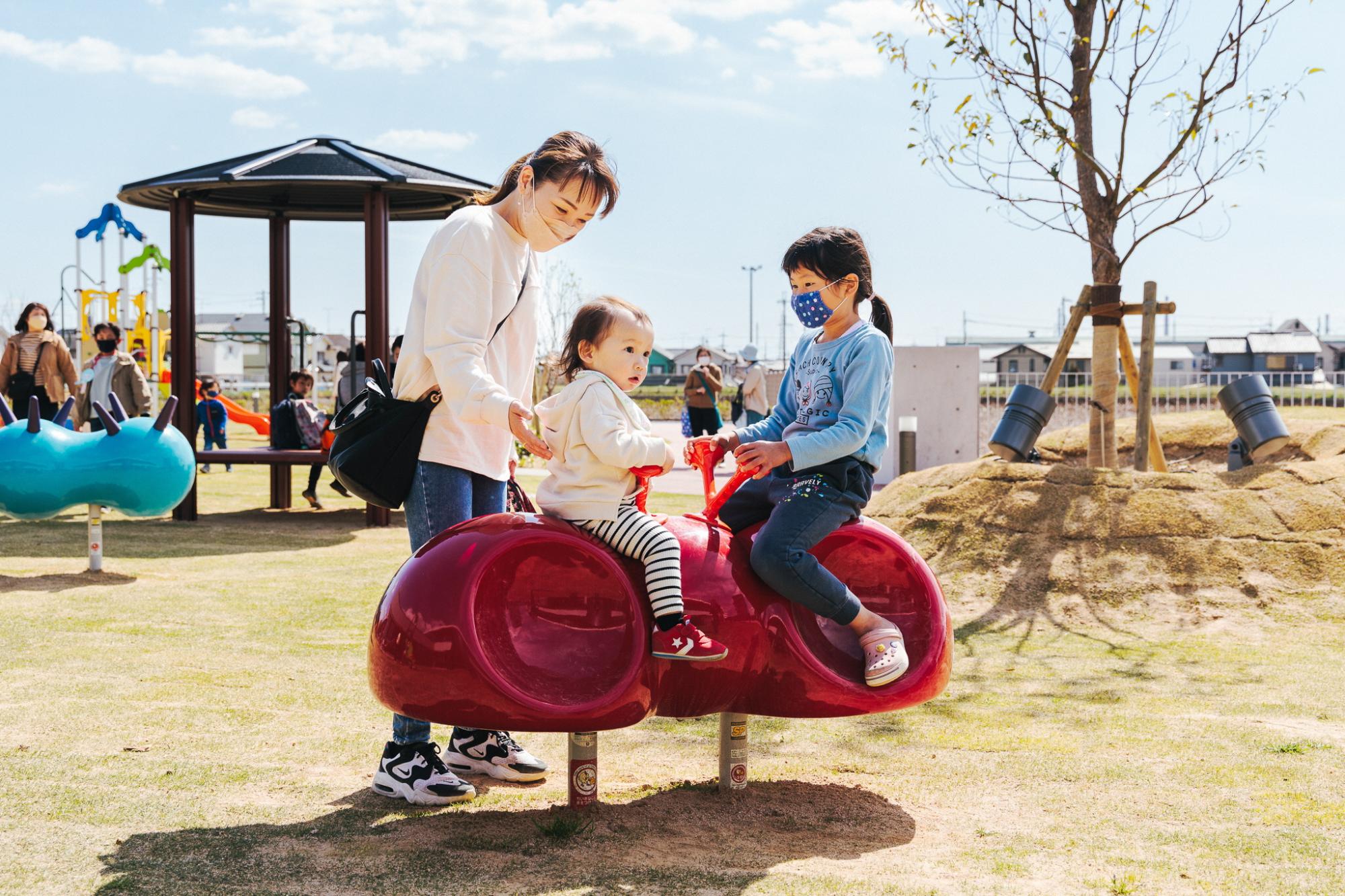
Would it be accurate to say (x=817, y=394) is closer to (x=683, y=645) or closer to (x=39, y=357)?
(x=683, y=645)

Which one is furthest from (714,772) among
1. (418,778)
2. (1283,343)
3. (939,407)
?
(1283,343)

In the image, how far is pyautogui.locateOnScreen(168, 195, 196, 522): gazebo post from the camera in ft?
38.8

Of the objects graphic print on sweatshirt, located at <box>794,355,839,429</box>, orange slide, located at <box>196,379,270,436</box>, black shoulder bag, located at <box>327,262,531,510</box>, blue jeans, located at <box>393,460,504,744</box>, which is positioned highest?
graphic print on sweatshirt, located at <box>794,355,839,429</box>

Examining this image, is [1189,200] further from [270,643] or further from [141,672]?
[141,672]

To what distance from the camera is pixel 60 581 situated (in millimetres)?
7824

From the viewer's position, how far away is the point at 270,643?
20.2 ft

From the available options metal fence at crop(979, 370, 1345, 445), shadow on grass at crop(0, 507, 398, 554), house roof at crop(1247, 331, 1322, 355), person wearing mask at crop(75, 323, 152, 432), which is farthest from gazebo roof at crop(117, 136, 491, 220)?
house roof at crop(1247, 331, 1322, 355)

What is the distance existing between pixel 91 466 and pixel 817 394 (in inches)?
230

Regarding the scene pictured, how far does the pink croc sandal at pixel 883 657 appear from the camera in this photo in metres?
3.56

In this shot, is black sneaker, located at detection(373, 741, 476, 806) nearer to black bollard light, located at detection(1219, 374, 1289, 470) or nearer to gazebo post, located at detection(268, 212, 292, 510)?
black bollard light, located at detection(1219, 374, 1289, 470)

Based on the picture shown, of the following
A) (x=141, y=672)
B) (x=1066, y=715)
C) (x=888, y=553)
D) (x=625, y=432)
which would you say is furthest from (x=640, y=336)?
(x=141, y=672)

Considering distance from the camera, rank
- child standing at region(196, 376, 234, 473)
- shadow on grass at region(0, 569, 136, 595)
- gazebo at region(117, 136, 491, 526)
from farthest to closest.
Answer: child standing at region(196, 376, 234, 473) → gazebo at region(117, 136, 491, 526) → shadow on grass at region(0, 569, 136, 595)

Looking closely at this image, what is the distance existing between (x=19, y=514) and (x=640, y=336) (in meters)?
6.08

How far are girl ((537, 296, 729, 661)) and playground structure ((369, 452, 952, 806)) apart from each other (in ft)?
0.21
